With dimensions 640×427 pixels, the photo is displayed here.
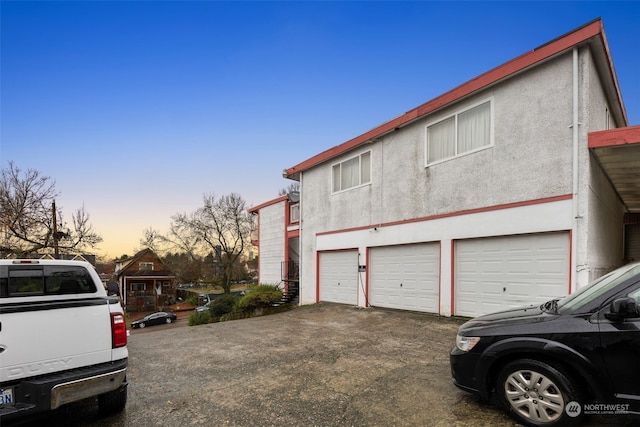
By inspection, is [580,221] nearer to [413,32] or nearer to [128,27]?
[413,32]

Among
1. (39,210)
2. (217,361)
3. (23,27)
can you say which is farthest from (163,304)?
(217,361)

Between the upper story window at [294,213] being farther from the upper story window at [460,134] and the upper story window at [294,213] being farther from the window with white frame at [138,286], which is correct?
the window with white frame at [138,286]

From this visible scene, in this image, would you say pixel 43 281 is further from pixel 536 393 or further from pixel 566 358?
pixel 566 358

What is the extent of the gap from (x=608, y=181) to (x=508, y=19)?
5768mm

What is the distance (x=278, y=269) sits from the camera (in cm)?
1834

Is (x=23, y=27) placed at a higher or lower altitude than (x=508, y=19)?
lower

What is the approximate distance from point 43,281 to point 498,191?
8811mm

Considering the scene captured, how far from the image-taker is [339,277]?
1292 cm

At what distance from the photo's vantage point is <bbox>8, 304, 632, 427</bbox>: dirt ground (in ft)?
11.1

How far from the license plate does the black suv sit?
3.95m

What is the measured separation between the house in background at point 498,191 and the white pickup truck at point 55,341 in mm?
7974

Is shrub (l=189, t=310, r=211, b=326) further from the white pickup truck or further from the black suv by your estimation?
the black suv

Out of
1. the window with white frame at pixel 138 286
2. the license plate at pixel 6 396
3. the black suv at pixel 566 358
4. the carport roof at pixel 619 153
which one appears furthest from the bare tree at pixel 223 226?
the black suv at pixel 566 358

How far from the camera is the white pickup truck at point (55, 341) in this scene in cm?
262
